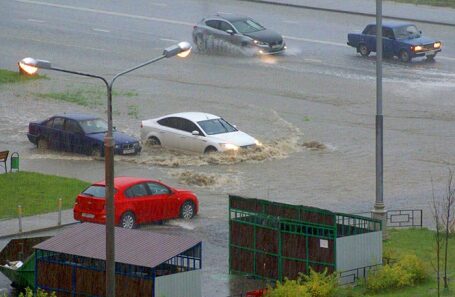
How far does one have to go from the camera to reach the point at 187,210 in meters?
33.8

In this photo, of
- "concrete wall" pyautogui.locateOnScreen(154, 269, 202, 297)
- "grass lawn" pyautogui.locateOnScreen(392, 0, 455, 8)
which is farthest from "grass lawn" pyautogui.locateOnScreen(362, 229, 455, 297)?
"grass lawn" pyautogui.locateOnScreen(392, 0, 455, 8)

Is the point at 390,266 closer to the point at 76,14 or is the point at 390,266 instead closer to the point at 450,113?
the point at 450,113

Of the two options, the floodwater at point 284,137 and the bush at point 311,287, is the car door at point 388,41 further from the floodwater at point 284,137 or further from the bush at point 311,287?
the bush at point 311,287

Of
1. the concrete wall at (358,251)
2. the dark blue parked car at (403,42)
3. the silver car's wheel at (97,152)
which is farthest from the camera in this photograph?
the dark blue parked car at (403,42)

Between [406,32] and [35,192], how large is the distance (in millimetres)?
22473

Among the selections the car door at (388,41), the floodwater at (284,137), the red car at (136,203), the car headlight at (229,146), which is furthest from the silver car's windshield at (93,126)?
the car door at (388,41)

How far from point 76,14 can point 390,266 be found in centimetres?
3960

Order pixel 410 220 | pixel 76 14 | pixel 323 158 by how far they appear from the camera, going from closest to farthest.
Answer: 1. pixel 410 220
2. pixel 323 158
3. pixel 76 14

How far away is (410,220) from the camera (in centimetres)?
3347

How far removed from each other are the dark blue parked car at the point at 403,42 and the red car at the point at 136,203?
22.1 m

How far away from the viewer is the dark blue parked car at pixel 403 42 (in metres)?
54.0

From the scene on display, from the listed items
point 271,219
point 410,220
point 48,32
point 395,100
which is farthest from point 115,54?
point 271,219

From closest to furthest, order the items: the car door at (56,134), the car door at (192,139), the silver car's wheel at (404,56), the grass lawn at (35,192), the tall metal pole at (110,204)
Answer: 1. the tall metal pole at (110,204)
2. the grass lawn at (35,192)
3. the car door at (192,139)
4. the car door at (56,134)
5. the silver car's wheel at (404,56)

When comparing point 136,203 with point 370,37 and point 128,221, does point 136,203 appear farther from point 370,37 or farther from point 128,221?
point 370,37
